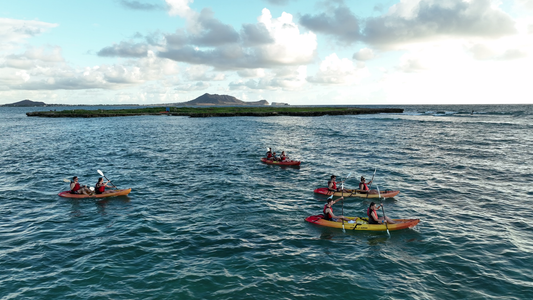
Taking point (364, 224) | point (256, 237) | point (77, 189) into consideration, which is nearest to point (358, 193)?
point (364, 224)

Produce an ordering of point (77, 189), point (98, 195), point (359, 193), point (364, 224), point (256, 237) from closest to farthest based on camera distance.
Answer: point (256, 237) → point (364, 224) → point (98, 195) → point (77, 189) → point (359, 193)

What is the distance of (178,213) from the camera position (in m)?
21.2

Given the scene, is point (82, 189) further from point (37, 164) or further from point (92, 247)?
point (37, 164)

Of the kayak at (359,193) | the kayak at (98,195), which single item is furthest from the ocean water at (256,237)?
the kayak at (359,193)

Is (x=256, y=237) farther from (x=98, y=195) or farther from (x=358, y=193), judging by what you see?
(x=98, y=195)

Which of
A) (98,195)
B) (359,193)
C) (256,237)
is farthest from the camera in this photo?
(359,193)

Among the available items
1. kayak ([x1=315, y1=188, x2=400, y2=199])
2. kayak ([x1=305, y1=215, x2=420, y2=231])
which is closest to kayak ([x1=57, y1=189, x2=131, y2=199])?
kayak ([x1=305, y1=215, x2=420, y2=231])

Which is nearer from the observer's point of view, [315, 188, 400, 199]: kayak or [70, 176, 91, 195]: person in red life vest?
[70, 176, 91, 195]: person in red life vest

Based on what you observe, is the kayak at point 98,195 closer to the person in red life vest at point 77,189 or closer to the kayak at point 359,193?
the person in red life vest at point 77,189

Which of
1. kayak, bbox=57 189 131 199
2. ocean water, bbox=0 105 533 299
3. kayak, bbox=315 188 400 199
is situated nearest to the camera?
ocean water, bbox=0 105 533 299

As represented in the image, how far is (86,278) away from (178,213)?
8.07m

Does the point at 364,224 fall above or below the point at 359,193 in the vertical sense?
below

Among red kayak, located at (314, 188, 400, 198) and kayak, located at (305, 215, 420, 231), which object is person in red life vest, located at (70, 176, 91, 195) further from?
red kayak, located at (314, 188, 400, 198)

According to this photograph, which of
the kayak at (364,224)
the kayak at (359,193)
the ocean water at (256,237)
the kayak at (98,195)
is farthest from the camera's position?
the kayak at (359,193)
